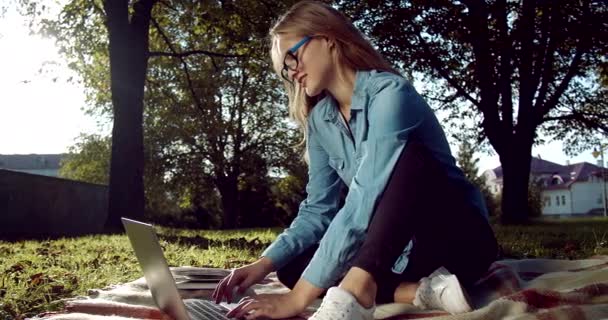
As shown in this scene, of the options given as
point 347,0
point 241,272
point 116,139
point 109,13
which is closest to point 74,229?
point 116,139

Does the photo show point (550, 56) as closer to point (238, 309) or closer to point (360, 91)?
point (360, 91)

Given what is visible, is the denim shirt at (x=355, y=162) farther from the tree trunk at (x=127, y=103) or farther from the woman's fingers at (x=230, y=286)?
the tree trunk at (x=127, y=103)

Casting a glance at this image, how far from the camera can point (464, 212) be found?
8.11ft

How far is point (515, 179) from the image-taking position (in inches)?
610

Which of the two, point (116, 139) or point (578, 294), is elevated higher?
point (116, 139)

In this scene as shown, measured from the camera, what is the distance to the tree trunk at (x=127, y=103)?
10.9 metres

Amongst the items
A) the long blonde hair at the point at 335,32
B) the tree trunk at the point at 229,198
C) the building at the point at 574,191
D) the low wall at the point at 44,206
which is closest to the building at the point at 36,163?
the tree trunk at the point at 229,198

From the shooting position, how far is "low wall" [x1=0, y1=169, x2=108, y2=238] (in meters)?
11.0

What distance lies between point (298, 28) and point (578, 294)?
160 cm

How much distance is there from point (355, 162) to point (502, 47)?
1310 cm

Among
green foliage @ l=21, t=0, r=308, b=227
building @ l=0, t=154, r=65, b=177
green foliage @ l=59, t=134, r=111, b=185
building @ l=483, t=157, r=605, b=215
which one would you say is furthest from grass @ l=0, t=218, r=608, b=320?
building @ l=483, t=157, r=605, b=215

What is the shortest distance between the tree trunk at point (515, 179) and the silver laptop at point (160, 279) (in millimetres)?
14023

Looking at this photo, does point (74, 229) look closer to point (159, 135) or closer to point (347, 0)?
point (347, 0)

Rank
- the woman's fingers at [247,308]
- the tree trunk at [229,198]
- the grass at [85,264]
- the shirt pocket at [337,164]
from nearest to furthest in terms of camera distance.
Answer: the woman's fingers at [247,308]
the shirt pocket at [337,164]
the grass at [85,264]
the tree trunk at [229,198]
